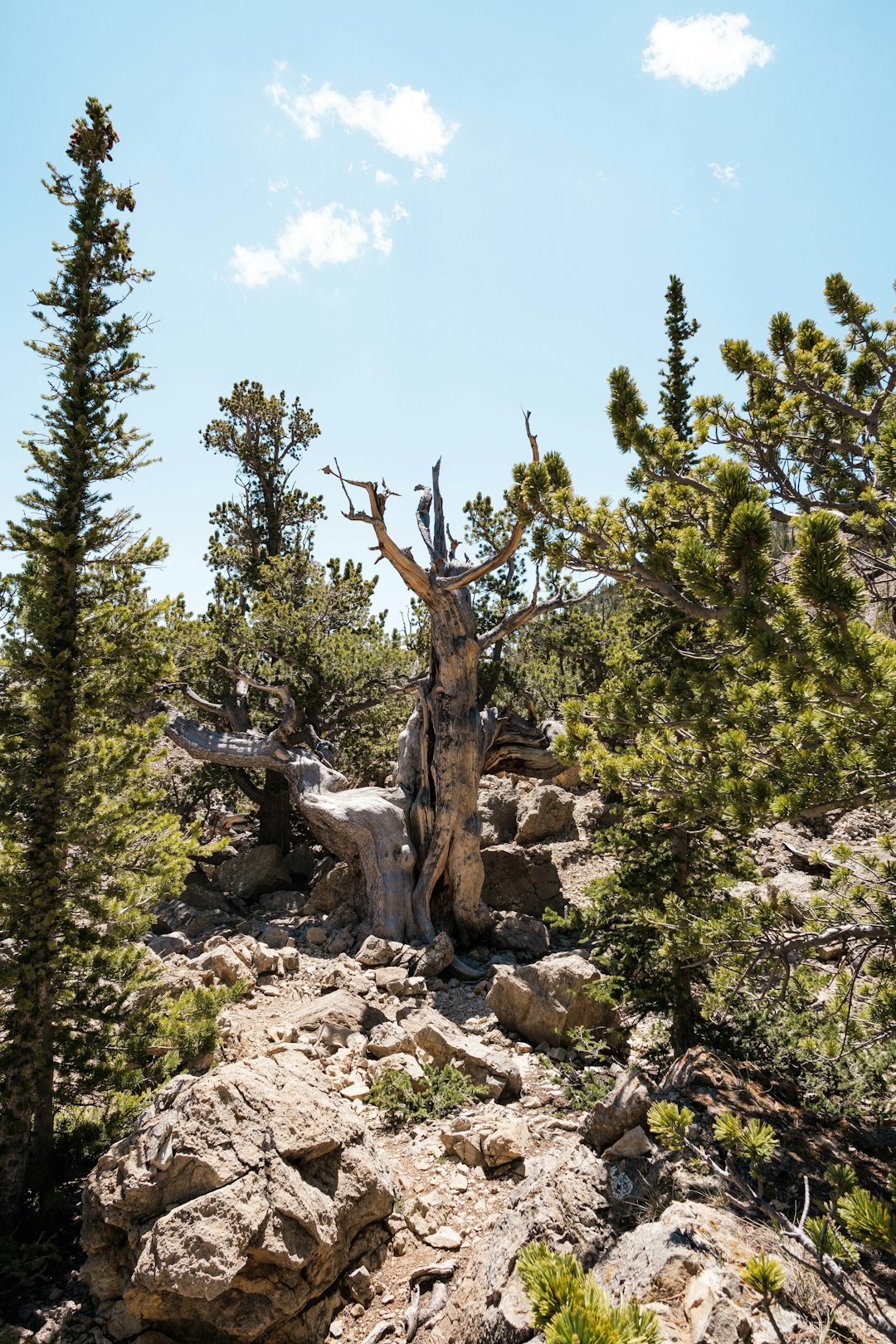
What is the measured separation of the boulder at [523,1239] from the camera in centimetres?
298

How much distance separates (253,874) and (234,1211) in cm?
931

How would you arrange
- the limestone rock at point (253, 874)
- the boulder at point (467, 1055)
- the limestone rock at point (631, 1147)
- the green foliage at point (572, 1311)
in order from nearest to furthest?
the green foliage at point (572, 1311), the limestone rock at point (631, 1147), the boulder at point (467, 1055), the limestone rock at point (253, 874)

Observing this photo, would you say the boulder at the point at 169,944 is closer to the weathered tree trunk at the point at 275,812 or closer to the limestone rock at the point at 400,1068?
the limestone rock at the point at 400,1068

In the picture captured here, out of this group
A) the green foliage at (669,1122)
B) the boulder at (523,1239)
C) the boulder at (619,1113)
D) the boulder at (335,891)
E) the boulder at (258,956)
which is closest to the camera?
the green foliage at (669,1122)

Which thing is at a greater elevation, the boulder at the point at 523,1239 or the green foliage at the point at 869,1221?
the green foliage at the point at 869,1221

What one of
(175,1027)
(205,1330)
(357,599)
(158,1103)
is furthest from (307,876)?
(205,1330)

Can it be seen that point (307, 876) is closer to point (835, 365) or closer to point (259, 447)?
point (259, 447)

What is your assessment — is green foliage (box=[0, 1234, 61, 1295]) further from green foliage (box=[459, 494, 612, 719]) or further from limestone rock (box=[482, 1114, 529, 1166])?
green foliage (box=[459, 494, 612, 719])

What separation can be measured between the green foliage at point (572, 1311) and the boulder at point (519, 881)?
976cm

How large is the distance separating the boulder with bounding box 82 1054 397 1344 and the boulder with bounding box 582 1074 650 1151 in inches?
55.8

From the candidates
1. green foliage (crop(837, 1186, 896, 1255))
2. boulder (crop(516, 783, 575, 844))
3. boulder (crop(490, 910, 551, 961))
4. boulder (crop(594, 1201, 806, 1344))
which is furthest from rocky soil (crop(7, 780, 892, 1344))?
boulder (crop(516, 783, 575, 844))

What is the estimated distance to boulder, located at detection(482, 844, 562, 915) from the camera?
11766 millimetres

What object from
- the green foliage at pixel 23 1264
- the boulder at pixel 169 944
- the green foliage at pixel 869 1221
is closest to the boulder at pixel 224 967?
the boulder at pixel 169 944

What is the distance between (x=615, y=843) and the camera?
6277 mm
